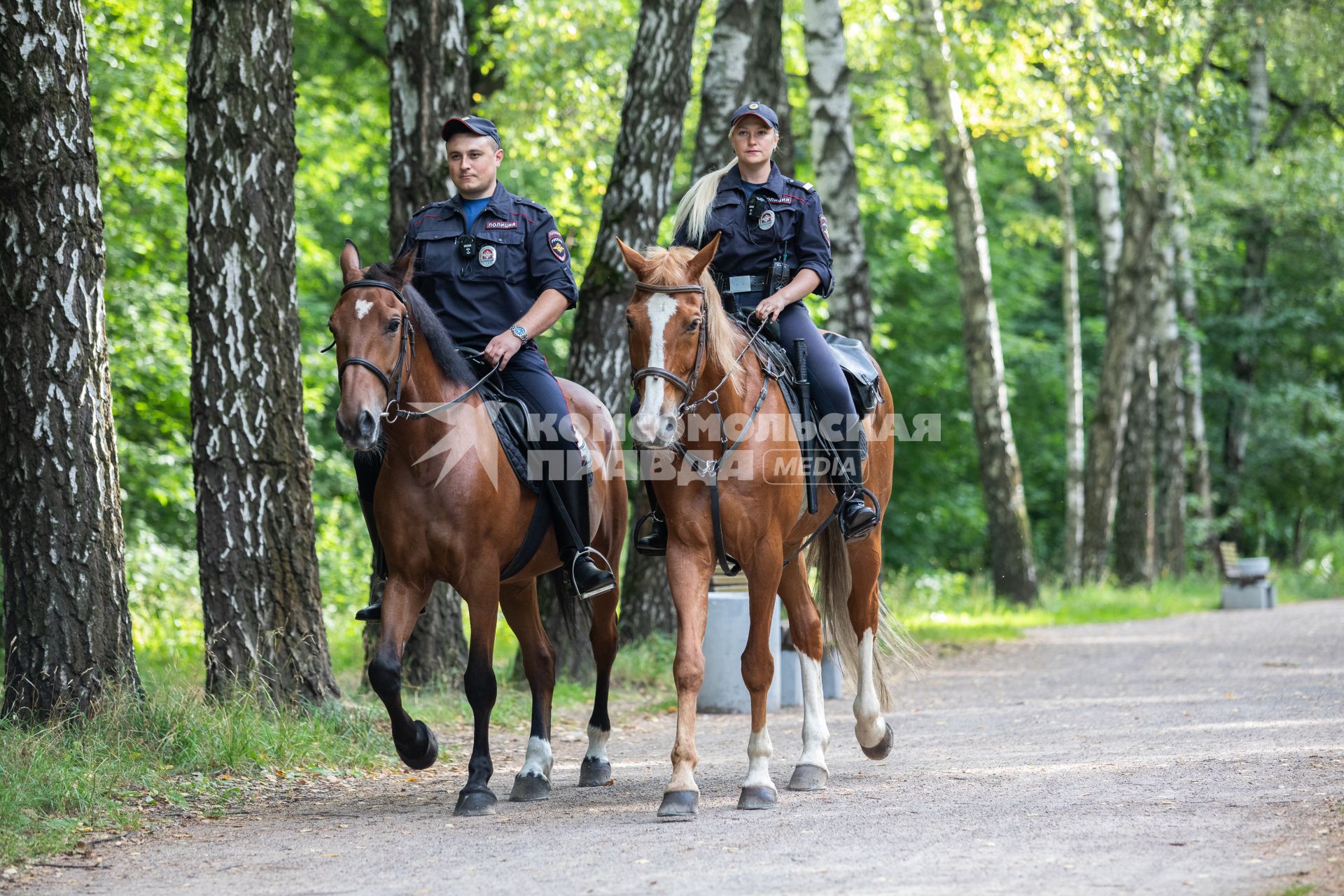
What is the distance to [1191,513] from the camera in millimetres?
32344

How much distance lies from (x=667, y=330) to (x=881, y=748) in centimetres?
299

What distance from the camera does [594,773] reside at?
765 cm

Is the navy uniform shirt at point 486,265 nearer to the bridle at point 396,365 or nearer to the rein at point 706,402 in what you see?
the bridle at point 396,365

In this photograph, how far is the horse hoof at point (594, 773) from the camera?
764cm

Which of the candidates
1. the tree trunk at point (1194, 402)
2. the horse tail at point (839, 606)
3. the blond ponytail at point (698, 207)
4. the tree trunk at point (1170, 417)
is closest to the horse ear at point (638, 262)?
the blond ponytail at point (698, 207)

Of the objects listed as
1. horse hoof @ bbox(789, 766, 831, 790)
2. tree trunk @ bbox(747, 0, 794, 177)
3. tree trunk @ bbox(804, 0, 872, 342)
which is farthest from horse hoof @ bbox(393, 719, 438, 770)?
tree trunk @ bbox(747, 0, 794, 177)

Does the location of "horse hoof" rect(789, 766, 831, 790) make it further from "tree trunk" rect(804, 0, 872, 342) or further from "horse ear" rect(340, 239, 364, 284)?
"tree trunk" rect(804, 0, 872, 342)

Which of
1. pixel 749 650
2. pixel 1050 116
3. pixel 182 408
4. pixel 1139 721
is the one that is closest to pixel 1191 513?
pixel 1050 116

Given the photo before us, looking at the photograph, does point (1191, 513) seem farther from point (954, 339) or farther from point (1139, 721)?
point (1139, 721)

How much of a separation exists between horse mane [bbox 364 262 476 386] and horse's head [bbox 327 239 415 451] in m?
0.02

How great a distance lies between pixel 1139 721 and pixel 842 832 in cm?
406

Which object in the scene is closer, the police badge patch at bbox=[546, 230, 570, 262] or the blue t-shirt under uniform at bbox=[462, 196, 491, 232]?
the blue t-shirt under uniform at bbox=[462, 196, 491, 232]

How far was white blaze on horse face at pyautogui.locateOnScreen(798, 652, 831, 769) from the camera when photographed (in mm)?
7367

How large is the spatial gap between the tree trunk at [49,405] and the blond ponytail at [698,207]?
133 inches
